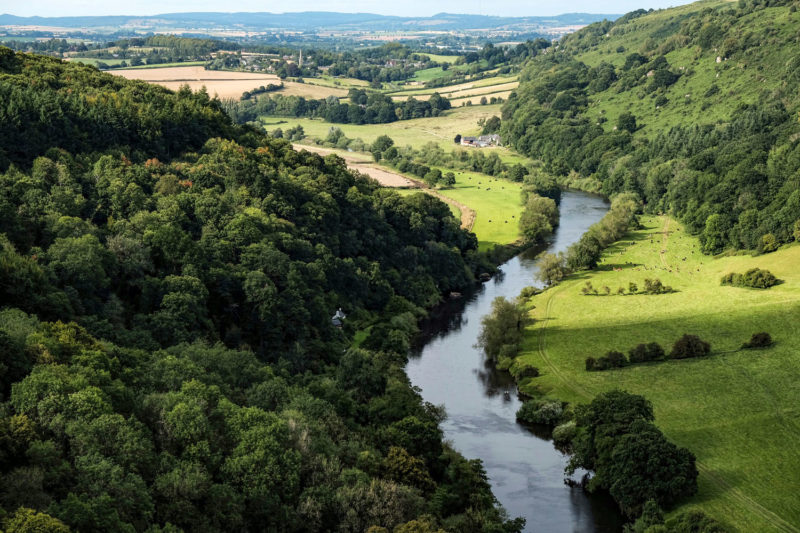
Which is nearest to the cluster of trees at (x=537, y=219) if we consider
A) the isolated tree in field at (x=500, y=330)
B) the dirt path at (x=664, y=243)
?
the dirt path at (x=664, y=243)

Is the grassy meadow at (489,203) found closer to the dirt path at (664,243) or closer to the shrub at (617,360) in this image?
the dirt path at (664,243)

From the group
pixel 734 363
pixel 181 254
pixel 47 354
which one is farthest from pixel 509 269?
pixel 47 354

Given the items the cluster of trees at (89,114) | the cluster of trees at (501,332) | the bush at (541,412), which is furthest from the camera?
the cluster of trees at (89,114)

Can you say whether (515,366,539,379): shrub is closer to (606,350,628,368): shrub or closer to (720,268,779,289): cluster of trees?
(606,350,628,368): shrub

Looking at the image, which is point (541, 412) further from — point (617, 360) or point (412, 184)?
point (412, 184)

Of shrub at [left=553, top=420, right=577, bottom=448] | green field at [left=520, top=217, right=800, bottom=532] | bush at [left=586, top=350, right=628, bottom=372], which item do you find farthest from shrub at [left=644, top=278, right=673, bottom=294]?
shrub at [left=553, top=420, right=577, bottom=448]
